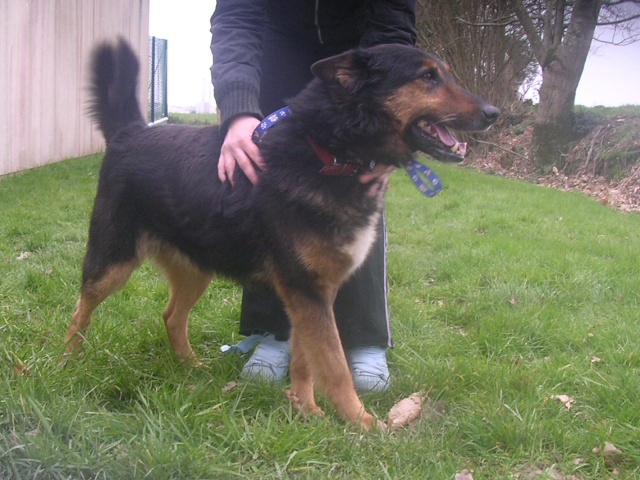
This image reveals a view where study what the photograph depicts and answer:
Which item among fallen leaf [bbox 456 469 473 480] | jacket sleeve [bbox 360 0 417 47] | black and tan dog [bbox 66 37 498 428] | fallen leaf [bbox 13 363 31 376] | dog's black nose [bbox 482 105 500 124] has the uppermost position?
jacket sleeve [bbox 360 0 417 47]

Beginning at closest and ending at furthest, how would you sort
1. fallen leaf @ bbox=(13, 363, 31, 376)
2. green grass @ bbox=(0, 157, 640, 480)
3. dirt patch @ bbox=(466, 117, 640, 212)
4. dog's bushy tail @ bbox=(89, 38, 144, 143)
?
green grass @ bbox=(0, 157, 640, 480) → fallen leaf @ bbox=(13, 363, 31, 376) → dog's bushy tail @ bbox=(89, 38, 144, 143) → dirt patch @ bbox=(466, 117, 640, 212)

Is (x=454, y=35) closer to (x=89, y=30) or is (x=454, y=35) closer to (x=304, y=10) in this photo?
(x=89, y=30)

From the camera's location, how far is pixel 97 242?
9.11 ft

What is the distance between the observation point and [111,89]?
114 inches

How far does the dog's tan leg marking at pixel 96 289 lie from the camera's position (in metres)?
2.76

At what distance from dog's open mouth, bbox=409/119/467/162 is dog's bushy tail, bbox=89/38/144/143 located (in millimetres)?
1322

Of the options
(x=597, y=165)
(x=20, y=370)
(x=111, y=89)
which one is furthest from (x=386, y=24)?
(x=597, y=165)

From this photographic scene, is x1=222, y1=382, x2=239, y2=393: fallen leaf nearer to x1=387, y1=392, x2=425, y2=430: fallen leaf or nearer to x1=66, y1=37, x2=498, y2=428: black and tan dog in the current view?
x1=66, y1=37, x2=498, y2=428: black and tan dog

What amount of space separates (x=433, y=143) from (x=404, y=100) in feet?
0.68

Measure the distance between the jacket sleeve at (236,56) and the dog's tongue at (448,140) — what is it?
0.73m

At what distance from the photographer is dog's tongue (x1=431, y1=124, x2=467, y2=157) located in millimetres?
2469

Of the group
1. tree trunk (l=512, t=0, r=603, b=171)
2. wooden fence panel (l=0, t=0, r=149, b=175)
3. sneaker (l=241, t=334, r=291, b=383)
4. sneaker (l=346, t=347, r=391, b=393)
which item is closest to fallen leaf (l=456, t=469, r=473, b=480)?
sneaker (l=346, t=347, r=391, b=393)

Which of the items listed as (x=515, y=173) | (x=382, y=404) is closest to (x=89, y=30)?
(x=515, y=173)

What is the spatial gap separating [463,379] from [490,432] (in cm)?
45
